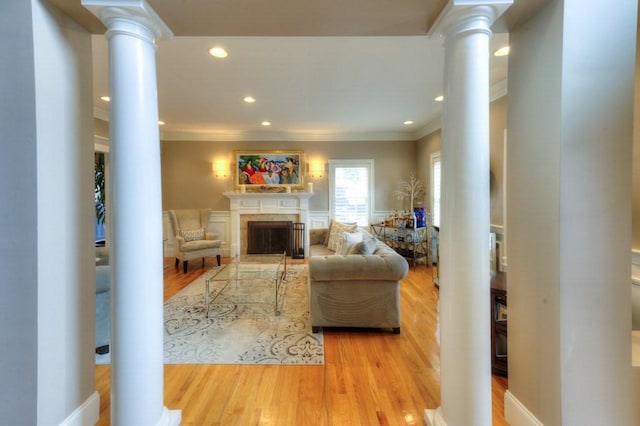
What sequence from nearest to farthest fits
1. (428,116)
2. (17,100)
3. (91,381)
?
(17,100), (91,381), (428,116)

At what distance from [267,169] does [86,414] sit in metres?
4.94

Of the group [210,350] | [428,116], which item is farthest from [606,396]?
[428,116]

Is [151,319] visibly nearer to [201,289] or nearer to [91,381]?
[91,381]

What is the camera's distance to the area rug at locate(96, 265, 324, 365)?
2.31 metres

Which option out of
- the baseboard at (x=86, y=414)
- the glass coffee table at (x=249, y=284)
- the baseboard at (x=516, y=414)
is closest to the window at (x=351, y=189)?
the glass coffee table at (x=249, y=284)

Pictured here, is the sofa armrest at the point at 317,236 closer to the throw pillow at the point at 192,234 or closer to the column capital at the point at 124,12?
the throw pillow at the point at 192,234

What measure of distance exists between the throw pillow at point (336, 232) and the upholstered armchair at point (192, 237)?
2.07m

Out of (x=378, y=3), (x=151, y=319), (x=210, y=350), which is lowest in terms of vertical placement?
(x=210, y=350)

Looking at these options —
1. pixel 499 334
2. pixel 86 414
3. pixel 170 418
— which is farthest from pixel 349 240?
pixel 86 414

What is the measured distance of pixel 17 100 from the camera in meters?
1.29

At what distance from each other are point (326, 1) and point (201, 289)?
3.75 m

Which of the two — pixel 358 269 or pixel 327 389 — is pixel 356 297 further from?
pixel 327 389

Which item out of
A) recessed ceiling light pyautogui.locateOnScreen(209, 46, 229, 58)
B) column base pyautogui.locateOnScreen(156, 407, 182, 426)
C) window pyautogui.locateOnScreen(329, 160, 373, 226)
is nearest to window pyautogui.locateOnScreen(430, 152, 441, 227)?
window pyautogui.locateOnScreen(329, 160, 373, 226)

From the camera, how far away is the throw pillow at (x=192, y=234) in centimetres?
509
